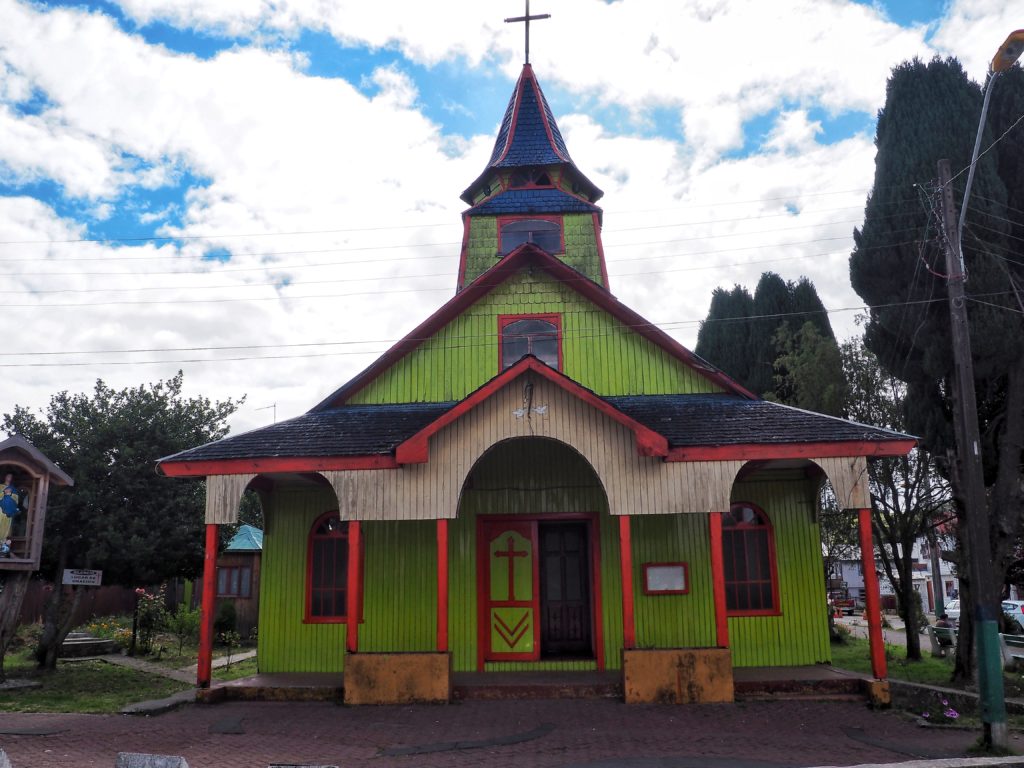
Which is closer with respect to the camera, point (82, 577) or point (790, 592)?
point (790, 592)

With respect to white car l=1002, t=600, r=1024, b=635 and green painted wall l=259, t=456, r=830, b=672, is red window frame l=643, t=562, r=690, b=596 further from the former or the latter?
white car l=1002, t=600, r=1024, b=635

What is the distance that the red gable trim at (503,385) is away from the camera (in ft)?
38.0

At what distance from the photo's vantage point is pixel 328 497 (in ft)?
46.7

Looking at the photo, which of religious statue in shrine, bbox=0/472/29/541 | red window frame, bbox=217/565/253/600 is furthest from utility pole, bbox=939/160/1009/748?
red window frame, bbox=217/565/253/600

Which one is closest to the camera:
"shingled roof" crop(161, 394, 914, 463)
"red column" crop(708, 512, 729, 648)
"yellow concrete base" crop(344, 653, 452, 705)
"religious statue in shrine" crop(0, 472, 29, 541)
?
"yellow concrete base" crop(344, 653, 452, 705)

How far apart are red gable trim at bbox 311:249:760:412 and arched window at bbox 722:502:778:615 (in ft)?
7.23

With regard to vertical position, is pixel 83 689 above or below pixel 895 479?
below

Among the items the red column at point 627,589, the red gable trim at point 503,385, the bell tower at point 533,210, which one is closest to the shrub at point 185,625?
the bell tower at point 533,210

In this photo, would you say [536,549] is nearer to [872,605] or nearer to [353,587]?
[353,587]

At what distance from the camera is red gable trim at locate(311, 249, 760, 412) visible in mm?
14555

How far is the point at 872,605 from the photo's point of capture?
11266mm

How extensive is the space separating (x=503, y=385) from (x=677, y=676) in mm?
4733

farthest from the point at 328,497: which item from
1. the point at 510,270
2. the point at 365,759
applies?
the point at 365,759

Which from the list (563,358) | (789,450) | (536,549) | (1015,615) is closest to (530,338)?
(563,358)
